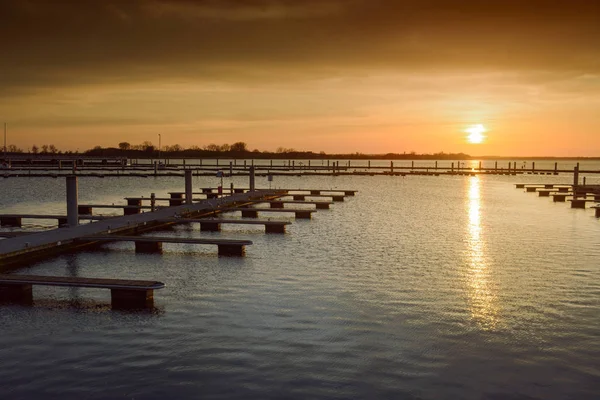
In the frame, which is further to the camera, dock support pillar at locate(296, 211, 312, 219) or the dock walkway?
dock support pillar at locate(296, 211, 312, 219)

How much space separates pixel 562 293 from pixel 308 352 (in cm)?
822

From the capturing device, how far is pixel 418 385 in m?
9.34

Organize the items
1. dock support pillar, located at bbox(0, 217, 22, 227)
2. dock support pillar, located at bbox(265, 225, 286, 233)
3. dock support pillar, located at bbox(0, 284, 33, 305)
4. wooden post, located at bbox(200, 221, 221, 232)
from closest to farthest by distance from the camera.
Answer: dock support pillar, located at bbox(0, 284, 33, 305) → dock support pillar, located at bbox(265, 225, 286, 233) → wooden post, located at bbox(200, 221, 221, 232) → dock support pillar, located at bbox(0, 217, 22, 227)

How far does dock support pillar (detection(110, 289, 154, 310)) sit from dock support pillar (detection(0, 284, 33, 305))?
2231mm

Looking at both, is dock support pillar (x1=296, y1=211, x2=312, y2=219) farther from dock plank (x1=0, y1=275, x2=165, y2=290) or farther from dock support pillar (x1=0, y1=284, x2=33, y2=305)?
dock support pillar (x1=0, y1=284, x2=33, y2=305)

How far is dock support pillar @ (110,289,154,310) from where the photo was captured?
1338cm

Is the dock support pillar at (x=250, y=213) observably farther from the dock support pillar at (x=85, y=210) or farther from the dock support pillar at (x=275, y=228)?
the dock support pillar at (x=85, y=210)

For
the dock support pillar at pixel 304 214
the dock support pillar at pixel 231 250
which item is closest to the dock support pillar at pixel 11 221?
the dock support pillar at pixel 231 250

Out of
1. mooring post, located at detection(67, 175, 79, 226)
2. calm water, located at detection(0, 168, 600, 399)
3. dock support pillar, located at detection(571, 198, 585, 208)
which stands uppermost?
mooring post, located at detection(67, 175, 79, 226)

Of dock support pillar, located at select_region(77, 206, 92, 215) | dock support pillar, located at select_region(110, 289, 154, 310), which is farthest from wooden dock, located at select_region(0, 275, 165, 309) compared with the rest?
dock support pillar, located at select_region(77, 206, 92, 215)

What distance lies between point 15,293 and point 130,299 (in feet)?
10.0

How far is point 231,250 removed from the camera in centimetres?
2098

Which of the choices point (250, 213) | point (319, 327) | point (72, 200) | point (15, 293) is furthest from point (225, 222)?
point (319, 327)

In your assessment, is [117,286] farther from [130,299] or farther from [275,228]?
[275,228]
